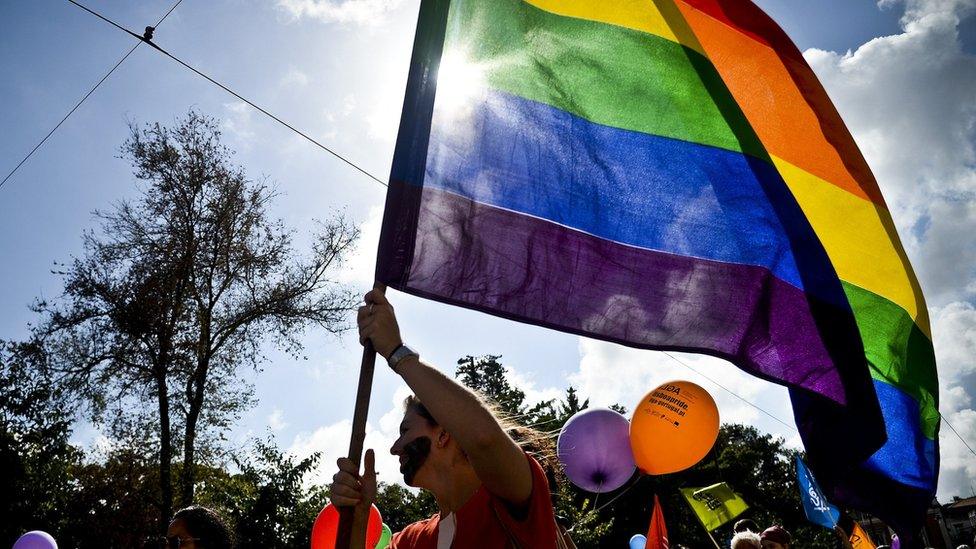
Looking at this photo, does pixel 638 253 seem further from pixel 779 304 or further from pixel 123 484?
pixel 123 484

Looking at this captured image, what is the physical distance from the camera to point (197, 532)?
3.49 meters

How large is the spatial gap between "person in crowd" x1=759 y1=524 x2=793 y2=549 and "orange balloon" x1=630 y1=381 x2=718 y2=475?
762mm

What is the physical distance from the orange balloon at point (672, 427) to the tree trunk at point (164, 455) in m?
12.5

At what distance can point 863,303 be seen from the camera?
11.0ft

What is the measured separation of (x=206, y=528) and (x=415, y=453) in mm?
1787

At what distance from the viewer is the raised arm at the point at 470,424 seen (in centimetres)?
174

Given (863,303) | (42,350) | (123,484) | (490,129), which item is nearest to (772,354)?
(863,303)

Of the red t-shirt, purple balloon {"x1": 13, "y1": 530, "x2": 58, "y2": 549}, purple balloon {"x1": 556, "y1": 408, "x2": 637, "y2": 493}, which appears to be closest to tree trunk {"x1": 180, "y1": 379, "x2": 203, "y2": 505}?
purple balloon {"x1": 13, "y1": 530, "x2": 58, "y2": 549}

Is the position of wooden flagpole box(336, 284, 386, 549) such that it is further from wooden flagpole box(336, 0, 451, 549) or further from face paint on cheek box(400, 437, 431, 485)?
face paint on cheek box(400, 437, 431, 485)

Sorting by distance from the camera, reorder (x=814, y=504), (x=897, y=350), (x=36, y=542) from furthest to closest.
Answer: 1. (x=814, y=504)
2. (x=36, y=542)
3. (x=897, y=350)

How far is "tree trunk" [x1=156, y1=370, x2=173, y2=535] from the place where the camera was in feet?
47.0

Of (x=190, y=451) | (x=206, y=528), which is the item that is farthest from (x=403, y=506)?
(x=206, y=528)

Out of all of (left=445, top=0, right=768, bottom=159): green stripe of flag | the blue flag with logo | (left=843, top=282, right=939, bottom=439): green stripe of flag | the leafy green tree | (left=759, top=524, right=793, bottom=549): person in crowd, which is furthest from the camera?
the leafy green tree

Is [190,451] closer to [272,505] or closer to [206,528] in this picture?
[272,505]
